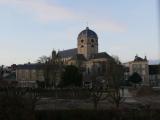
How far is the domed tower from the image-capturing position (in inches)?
Answer: 5842

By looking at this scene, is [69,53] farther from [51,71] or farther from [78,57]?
[51,71]

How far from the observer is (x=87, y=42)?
14762cm

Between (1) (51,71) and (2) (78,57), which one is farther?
(2) (78,57)

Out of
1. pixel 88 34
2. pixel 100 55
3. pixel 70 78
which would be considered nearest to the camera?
pixel 70 78

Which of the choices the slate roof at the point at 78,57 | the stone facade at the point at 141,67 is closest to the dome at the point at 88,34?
the slate roof at the point at 78,57

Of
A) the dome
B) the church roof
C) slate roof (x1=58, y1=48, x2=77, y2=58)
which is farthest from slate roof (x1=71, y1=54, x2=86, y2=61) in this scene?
slate roof (x1=58, y1=48, x2=77, y2=58)

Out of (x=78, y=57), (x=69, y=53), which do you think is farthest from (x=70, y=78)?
(x=69, y=53)

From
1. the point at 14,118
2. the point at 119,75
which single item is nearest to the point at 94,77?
the point at 119,75

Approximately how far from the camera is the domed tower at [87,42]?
14838 cm

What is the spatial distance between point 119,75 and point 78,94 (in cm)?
3195

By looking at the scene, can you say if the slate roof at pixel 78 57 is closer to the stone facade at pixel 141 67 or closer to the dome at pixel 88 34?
the dome at pixel 88 34

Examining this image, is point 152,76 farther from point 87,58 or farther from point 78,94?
point 78,94

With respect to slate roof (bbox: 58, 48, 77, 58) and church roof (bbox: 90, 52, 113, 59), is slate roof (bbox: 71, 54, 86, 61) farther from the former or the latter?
slate roof (bbox: 58, 48, 77, 58)

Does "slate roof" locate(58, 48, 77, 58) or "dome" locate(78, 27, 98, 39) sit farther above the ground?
"dome" locate(78, 27, 98, 39)
